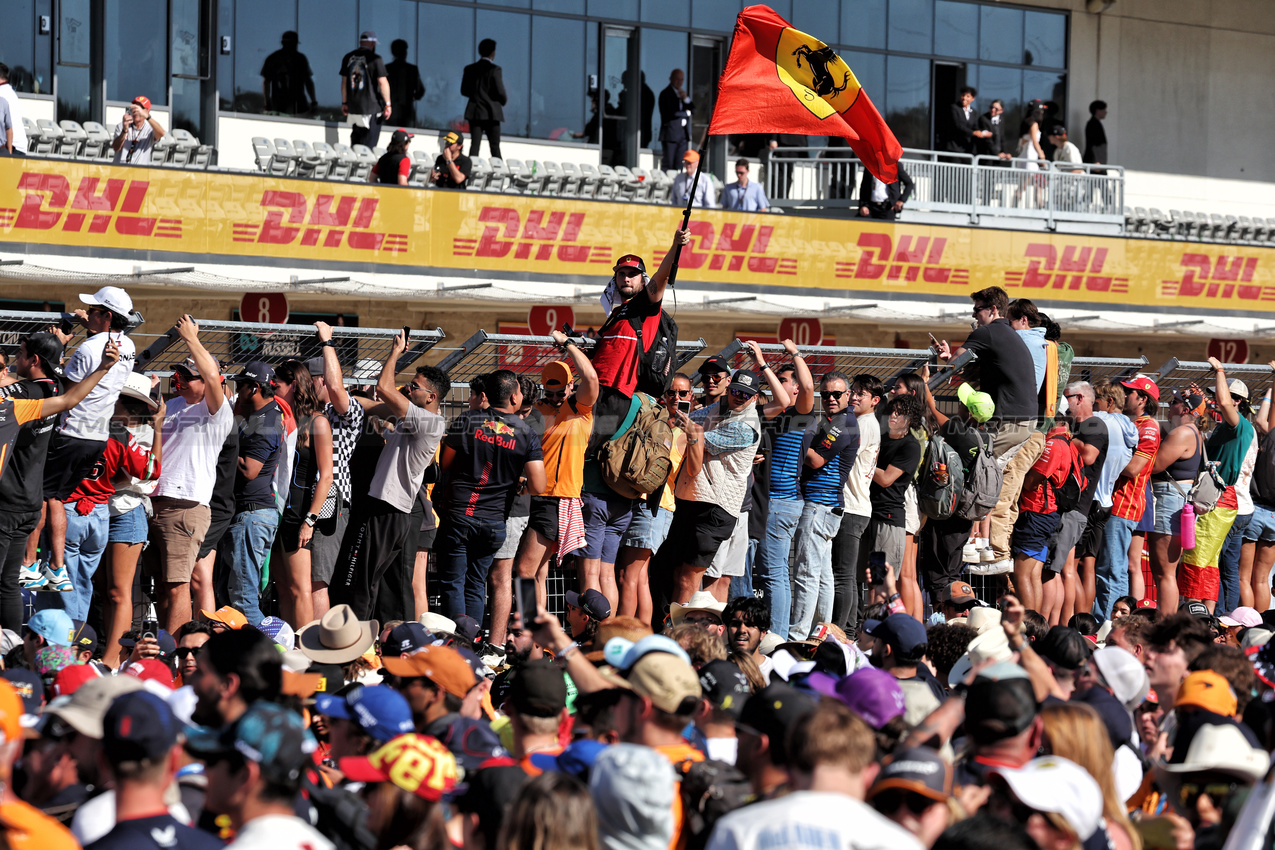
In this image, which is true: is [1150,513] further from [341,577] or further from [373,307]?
[373,307]

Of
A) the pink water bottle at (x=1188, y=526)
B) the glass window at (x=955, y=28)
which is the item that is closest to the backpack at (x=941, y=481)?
the pink water bottle at (x=1188, y=526)

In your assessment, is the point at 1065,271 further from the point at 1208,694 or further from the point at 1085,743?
the point at 1085,743

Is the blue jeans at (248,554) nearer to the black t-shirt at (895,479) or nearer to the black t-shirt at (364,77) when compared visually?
the black t-shirt at (895,479)

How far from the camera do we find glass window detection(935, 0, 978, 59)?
24.1 metres

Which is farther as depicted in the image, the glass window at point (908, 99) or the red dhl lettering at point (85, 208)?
the glass window at point (908, 99)

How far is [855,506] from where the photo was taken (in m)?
9.10

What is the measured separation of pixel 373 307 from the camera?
1764cm

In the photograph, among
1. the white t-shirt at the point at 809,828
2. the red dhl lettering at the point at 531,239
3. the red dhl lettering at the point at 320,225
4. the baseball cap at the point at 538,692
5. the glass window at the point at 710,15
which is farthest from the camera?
the glass window at the point at 710,15

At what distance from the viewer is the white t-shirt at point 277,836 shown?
124 inches

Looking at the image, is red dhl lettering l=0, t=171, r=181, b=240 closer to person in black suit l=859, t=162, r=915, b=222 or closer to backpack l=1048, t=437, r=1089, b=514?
person in black suit l=859, t=162, r=915, b=222

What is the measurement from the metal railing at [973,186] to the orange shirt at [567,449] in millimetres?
12123

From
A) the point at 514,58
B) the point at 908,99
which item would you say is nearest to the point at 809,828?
the point at 514,58

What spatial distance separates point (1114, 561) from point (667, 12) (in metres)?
14.4

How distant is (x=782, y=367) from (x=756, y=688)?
430 centimetres
